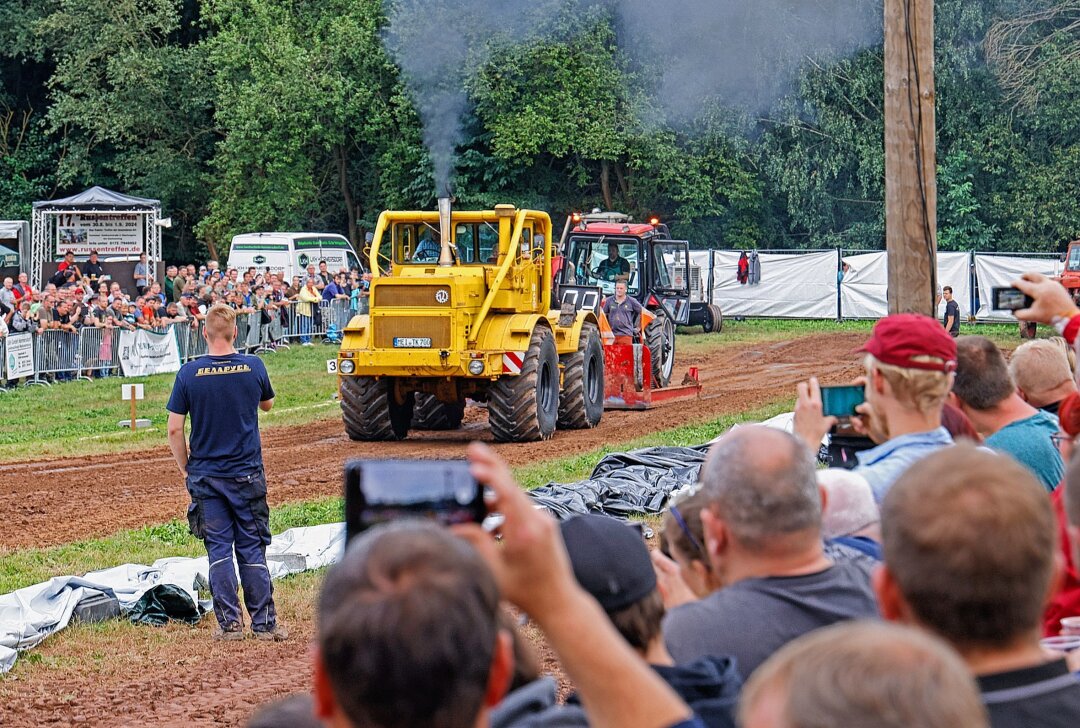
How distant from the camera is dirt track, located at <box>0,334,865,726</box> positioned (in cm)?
712

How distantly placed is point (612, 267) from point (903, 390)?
22451 mm

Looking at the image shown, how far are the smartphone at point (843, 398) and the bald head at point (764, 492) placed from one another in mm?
1763

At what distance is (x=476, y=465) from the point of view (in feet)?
7.13

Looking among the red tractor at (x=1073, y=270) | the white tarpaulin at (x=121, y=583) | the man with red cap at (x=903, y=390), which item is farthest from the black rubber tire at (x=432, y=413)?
the red tractor at (x=1073, y=270)

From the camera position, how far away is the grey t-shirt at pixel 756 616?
320cm

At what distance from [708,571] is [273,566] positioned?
22.9ft

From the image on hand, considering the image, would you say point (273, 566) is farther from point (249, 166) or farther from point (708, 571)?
point (249, 166)

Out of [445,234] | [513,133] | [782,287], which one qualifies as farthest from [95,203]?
A: [445,234]

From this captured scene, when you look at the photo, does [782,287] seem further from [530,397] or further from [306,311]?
[530,397]

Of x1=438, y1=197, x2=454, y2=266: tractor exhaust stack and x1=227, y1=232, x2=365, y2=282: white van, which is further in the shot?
x1=227, y1=232, x2=365, y2=282: white van

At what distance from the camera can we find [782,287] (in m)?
40.7

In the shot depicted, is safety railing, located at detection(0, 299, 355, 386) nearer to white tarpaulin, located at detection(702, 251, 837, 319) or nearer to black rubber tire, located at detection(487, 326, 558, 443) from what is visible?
black rubber tire, located at detection(487, 326, 558, 443)

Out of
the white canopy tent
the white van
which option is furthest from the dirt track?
the white canopy tent

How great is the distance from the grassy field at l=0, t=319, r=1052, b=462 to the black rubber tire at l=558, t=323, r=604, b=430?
404 centimetres
